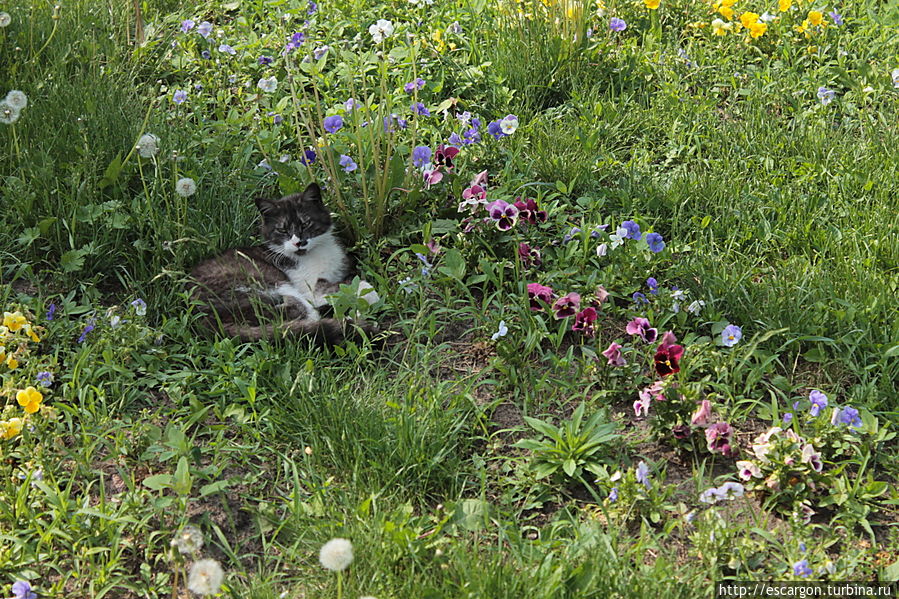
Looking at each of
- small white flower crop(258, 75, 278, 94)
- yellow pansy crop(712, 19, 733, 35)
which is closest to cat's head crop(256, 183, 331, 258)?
small white flower crop(258, 75, 278, 94)

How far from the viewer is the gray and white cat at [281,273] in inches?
143

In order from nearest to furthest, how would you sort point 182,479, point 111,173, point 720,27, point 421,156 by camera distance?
point 182,479 → point 111,173 → point 421,156 → point 720,27

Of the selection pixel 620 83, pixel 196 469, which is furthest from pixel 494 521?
pixel 620 83

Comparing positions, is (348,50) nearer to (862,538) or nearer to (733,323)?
(733,323)

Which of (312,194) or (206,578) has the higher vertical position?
(206,578)

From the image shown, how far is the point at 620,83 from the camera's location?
5035 mm

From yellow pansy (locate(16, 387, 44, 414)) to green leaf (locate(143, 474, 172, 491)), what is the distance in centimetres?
47

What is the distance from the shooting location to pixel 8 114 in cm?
399

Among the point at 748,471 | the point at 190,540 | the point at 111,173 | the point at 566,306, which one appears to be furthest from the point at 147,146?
the point at 748,471

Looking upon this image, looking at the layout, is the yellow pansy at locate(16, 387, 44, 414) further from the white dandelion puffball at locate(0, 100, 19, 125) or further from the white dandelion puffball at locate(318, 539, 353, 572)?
the white dandelion puffball at locate(0, 100, 19, 125)

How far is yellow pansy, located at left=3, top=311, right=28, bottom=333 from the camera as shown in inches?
128

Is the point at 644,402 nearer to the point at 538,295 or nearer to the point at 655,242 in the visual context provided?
the point at 538,295

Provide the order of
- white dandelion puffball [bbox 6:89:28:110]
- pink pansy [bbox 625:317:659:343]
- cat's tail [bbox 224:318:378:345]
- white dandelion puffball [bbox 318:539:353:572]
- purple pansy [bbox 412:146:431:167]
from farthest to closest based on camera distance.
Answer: purple pansy [bbox 412:146:431:167] → white dandelion puffball [bbox 6:89:28:110] → cat's tail [bbox 224:318:378:345] → pink pansy [bbox 625:317:659:343] → white dandelion puffball [bbox 318:539:353:572]

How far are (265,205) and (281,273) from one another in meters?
0.31
